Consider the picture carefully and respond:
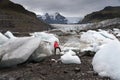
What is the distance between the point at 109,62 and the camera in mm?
8086

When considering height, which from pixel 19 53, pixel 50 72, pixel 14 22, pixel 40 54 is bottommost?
pixel 14 22

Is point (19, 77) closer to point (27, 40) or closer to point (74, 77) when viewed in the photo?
point (74, 77)

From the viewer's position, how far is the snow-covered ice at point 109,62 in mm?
7824

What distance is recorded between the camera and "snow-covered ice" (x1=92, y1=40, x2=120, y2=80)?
782 centimetres

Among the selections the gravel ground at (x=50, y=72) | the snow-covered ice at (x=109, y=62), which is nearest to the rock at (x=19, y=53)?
the gravel ground at (x=50, y=72)

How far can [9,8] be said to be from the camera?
95.6 meters

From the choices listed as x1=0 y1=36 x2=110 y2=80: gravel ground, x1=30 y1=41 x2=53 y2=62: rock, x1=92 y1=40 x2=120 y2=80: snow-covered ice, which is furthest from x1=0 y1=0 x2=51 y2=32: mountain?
x1=92 y1=40 x2=120 y2=80: snow-covered ice

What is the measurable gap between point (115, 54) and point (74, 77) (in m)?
1.14

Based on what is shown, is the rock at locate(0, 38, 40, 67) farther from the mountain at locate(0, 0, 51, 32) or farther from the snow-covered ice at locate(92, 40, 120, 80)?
the mountain at locate(0, 0, 51, 32)

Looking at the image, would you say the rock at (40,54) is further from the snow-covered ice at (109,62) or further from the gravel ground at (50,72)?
the snow-covered ice at (109,62)

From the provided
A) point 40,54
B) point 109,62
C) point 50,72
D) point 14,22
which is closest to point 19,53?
point 40,54

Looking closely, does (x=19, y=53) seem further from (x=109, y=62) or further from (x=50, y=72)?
(x=109, y=62)

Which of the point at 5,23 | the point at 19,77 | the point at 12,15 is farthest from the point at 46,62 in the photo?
the point at 12,15

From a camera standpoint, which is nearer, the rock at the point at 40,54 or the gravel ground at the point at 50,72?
the gravel ground at the point at 50,72
